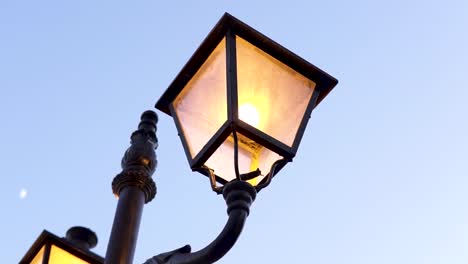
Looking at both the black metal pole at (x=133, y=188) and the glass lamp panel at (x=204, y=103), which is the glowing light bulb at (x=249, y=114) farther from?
the black metal pole at (x=133, y=188)

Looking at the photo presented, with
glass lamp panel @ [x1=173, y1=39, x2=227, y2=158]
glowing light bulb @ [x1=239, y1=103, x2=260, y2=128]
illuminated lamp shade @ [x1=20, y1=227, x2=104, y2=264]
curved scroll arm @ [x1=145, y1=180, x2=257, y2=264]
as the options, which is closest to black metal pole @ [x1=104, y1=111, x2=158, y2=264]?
illuminated lamp shade @ [x1=20, y1=227, x2=104, y2=264]

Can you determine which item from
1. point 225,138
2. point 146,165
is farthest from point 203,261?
point 146,165

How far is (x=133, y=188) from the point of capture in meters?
5.93

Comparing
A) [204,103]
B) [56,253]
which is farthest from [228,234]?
[56,253]

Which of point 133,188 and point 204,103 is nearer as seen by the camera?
point 204,103

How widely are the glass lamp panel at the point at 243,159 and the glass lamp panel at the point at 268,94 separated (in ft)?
0.26

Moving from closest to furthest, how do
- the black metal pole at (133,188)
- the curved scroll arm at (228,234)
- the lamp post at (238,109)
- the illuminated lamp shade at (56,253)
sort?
1. the curved scroll arm at (228,234)
2. the lamp post at (238,109)
3. the black metal pole at (133,188)
4. the illuminated lamp shade at (56,253)

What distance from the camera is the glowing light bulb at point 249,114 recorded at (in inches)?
156

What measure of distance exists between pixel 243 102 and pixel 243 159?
0.77ft

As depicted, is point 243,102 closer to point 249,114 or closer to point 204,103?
point 249,114

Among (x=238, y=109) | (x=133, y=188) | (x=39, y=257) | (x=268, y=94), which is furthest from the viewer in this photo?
(x=39, y=257)

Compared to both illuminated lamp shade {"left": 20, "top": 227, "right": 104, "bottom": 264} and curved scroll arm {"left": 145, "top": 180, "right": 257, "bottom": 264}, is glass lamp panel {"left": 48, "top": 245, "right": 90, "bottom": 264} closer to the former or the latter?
illuminated lamp shade {"left": 20, "top": 227, "right": 104, "bottom": 264}

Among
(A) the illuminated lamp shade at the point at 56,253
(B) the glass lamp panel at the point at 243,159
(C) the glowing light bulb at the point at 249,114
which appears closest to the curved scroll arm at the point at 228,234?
(B) the glass lamp panel at the point at 243,159

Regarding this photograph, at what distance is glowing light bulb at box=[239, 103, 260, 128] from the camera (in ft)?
13.0
